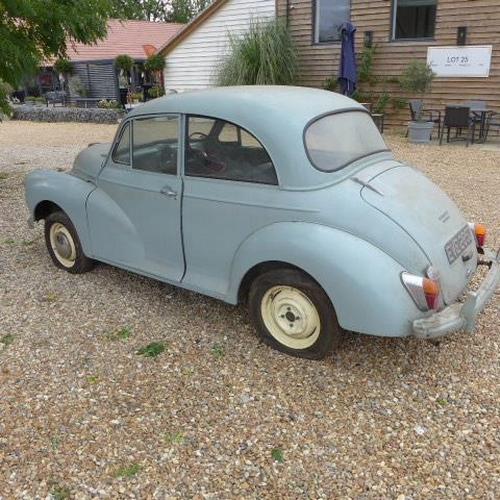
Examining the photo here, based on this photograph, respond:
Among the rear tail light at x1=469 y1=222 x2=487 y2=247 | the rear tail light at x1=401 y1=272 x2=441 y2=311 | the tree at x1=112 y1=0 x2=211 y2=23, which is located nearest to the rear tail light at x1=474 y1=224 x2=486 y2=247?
the rear tail light at x1=469 y1=222 x2=487 y2=247

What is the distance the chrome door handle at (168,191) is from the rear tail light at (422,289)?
1674mm

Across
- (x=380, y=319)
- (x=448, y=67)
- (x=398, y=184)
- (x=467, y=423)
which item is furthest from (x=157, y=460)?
(x=448, y=67)

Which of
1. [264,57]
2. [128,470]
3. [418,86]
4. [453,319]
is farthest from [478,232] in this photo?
[264,57]

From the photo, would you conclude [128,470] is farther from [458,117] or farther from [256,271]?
[458,117]

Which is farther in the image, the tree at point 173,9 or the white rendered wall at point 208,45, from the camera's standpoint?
the tree at point 173,9

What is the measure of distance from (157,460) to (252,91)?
244 centimetres

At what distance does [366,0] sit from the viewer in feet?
42.2

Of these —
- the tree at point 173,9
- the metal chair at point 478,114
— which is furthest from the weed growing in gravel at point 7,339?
the tree at point 173,9

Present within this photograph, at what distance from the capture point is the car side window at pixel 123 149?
3951 millimetres

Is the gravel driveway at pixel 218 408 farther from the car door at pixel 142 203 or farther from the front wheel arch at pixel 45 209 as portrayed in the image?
the front wheel arch at pixel 45 209

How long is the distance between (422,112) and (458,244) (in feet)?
34.3

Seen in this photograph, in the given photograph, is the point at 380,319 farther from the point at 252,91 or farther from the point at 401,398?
the point at 252,91

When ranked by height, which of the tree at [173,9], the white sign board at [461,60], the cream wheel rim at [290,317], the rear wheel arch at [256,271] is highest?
the tree at [173,9]

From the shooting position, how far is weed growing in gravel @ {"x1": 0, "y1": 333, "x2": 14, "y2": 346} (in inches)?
139
